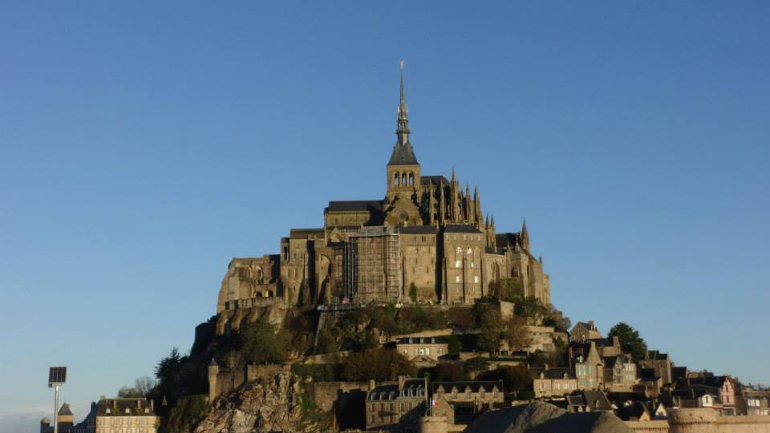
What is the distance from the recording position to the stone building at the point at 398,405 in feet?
324

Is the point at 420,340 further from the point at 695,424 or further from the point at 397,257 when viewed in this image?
the point at 695,424

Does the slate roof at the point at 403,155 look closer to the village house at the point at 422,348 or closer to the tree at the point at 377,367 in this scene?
the village house at the point at 422,348

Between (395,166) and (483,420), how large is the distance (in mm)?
43449

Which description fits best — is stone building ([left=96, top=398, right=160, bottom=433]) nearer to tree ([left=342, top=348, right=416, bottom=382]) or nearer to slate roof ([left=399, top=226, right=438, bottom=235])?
tree ([left=342, top=348, right=416, bottom=382])

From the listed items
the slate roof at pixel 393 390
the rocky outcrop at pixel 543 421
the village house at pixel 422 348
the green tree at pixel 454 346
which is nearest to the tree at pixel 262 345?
the village house at pixel 422 348

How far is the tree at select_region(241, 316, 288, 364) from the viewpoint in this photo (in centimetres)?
11288

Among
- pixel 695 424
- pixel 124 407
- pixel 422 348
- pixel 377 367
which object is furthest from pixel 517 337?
pixel 124 407

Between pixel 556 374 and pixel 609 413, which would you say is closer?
pixel 609 413

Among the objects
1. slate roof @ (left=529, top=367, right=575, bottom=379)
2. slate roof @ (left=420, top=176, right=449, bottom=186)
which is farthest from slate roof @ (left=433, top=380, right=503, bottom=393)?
slate roof @ (left=420, top=176, right=449, bottom=186)

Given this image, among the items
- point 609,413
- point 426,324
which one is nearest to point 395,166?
point 426,324

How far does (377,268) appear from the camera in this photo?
121m

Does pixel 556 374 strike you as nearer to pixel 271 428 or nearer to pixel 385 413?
pixel 385 413

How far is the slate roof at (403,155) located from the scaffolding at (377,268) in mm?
13121

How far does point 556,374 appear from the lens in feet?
345
